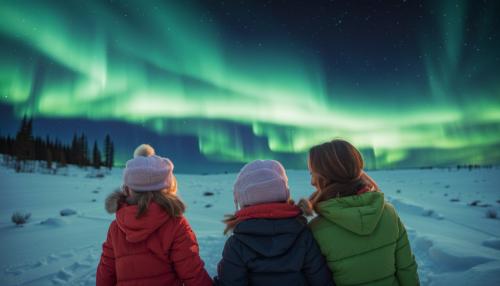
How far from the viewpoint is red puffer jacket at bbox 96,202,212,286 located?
2511mm

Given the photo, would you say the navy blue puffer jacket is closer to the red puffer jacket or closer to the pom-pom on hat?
the red puffer jacket

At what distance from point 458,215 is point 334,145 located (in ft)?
35.4

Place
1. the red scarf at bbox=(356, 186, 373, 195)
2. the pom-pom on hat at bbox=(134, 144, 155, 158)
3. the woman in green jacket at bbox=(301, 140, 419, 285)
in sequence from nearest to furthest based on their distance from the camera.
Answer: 1. the woman in green jacket at bbox=(301, 140, 419, 285)
2. the red scarf at bbox=(356, 186, 373, 195)
3. the pom-pom on hat at bbox=(134, 144, 155, 158)

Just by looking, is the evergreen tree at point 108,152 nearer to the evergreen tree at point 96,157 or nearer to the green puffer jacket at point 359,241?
the evergreen tree at point 96,157

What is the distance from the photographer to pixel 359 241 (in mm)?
2266

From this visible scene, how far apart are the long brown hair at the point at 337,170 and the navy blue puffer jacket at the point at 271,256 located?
417 mm

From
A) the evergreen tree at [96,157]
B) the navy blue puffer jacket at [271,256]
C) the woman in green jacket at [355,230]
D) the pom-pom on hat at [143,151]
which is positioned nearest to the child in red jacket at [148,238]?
the pom-pom on hat at [143,151]

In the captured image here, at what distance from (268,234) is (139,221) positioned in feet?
3.89

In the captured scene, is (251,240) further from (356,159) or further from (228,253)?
(356,159)

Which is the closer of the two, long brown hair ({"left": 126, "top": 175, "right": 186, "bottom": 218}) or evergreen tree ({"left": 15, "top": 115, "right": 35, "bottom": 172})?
long brown hair ({"left": 126, "top": 175, "right": 186, "bottom": 218})

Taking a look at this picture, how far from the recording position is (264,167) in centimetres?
238

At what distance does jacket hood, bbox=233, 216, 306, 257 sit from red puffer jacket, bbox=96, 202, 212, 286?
0.70 metres

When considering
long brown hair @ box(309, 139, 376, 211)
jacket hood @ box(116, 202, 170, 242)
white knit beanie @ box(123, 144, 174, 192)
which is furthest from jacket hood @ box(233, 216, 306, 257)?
white knit beanie @ box(123, 144, 174, 192)

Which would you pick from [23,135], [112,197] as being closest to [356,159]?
[112,197]
